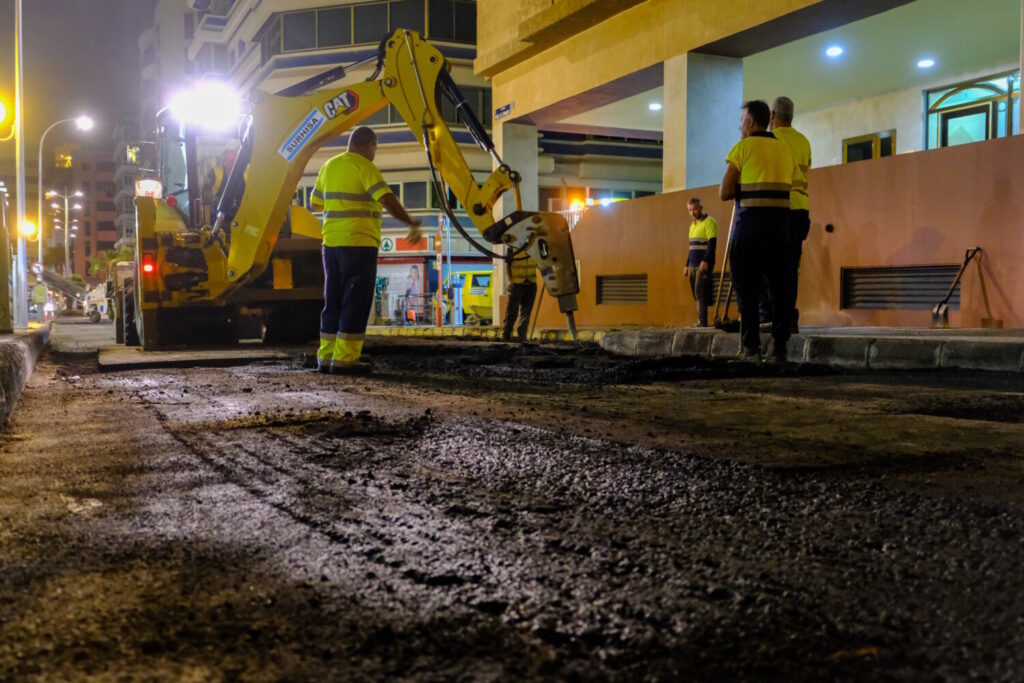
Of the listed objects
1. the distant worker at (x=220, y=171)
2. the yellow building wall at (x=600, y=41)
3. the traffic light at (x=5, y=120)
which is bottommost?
the distant worker at (x=220, y=171)

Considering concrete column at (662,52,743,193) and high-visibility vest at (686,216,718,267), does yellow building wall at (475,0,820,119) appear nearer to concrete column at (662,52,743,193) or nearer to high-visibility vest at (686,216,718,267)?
concrete column at (662,52,743,193)

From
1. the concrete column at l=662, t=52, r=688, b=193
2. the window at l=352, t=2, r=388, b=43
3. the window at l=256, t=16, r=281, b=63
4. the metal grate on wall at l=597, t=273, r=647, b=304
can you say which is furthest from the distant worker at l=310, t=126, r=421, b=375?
the window at l=256, t=16, r=281, b=63

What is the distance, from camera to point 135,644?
5.69ft

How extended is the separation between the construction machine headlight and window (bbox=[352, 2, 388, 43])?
26.1m

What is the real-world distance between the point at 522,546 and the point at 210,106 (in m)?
10.9

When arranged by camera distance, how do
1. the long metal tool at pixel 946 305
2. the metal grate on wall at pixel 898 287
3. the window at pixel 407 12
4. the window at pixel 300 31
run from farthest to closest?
the window at pixel 300 31, the window at pixel 407 12, the metal grate on wall at pixel 898 287, the long metal tool at pixel 946 305

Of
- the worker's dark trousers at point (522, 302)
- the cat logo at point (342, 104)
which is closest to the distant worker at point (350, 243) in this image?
the cat logo at point (342, 104)

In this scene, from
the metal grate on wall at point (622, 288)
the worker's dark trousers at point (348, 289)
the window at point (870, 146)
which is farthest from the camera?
the window at point (870, 146)

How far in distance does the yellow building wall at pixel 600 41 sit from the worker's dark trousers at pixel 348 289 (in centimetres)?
752

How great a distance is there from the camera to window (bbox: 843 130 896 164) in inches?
687

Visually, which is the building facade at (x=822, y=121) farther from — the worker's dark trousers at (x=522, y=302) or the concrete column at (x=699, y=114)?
the worker's dark trousers at (x=522, y=302)

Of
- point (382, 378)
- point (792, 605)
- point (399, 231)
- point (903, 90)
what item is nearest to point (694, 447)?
point (792, 605)

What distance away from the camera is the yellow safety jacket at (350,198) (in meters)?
7.70

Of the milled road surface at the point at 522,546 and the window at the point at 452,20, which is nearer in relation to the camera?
the milled road surface at the point at 522,546
